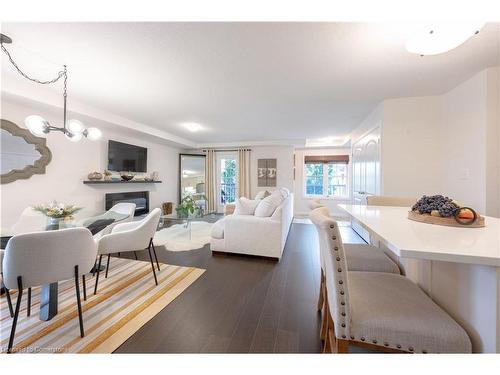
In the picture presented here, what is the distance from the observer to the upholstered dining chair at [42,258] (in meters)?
1.18

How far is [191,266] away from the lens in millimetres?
2508

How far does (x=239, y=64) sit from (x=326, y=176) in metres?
5.44

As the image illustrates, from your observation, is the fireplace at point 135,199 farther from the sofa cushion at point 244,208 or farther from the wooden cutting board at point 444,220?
the wooden cutting board at point 444,220

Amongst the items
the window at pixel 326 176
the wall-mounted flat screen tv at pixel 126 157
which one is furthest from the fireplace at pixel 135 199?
the window at pixel 326 176

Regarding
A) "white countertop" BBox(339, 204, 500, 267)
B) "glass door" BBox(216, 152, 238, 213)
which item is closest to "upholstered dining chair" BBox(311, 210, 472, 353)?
"white countertop" BBox(339, 204, 500, 267)

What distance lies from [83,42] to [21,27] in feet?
1.25

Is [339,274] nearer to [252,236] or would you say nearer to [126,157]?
[252,236]

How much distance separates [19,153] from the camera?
8.91 feet

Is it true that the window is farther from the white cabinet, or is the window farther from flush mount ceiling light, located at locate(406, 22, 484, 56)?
flush mount ceiling light, located at locate(406, 22, 484, 56)

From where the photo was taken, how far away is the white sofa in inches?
106

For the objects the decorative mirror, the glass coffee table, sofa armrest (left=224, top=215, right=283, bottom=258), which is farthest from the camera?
the glass coffee table

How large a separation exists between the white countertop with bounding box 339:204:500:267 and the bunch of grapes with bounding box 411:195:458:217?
0.10m
